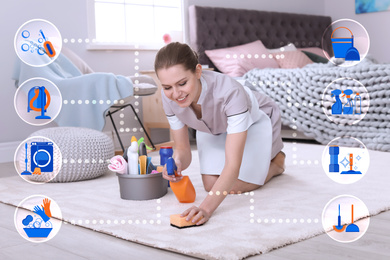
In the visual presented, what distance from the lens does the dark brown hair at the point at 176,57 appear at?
147 cm

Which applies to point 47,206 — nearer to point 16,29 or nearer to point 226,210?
point 226,210

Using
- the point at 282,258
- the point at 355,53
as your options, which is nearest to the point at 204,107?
the point at 282,258

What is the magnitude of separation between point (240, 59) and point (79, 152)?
1.93m

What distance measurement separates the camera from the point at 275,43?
4.51 metres

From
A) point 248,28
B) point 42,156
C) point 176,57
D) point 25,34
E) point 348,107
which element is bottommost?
point 42,156

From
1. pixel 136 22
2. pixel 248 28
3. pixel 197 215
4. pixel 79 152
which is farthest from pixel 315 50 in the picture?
pixel 197 215

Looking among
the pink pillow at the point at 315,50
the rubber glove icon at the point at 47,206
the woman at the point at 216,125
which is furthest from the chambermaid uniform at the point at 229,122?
the pink pillow at the point at 315,50

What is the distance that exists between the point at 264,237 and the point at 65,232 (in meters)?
0.57

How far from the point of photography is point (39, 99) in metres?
2.78

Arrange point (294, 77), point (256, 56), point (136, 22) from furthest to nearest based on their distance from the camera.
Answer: point (256, 56), point (136, 22), point (294, 77)

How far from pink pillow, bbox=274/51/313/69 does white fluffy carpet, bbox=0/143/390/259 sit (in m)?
1.77

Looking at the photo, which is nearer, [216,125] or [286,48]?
[216,125]

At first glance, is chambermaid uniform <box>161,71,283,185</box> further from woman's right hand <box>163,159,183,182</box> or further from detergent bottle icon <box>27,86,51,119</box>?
detergent bottle icon <box>27,86,51,119</box>

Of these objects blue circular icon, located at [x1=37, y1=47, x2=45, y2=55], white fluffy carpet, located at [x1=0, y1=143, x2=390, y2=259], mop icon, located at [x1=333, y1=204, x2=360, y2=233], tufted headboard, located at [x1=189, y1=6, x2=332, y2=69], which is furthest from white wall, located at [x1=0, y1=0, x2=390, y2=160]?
mop icon, located at [x1=333, y1=204, x2=360, y2=233]
